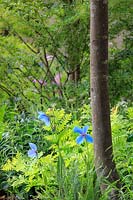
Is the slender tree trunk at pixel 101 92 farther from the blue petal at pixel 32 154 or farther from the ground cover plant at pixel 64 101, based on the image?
the blue petal at pixel 32 154

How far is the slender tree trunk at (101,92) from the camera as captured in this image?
2145 mm

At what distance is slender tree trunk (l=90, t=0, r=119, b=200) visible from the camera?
84.4 inches

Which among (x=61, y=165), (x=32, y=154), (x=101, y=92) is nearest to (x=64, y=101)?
(x=32, y=154)

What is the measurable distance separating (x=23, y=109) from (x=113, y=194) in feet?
6.72

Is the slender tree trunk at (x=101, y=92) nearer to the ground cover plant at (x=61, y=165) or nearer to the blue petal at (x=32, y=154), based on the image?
the ground cover plant at (x=61, y=165)

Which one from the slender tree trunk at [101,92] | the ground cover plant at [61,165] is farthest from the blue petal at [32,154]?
the slender tree trunk at [101,92]

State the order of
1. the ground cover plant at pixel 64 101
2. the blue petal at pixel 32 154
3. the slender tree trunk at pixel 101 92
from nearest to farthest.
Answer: the slender tree trunk at pixel 101 92
the ground cover plant at pixel 64 101
the blue petal at pixel 32 154

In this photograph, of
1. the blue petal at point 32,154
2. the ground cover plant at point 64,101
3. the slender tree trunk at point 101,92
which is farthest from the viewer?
the blue petal at point 32,154

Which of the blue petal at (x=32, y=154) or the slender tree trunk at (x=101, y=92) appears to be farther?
Answer: the blue petal at (x=32, y=154)

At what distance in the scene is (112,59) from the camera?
4148 millimetres

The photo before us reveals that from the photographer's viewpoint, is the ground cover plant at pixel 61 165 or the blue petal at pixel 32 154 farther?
the blue petal at pixel 32 154

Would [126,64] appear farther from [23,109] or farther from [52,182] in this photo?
[52,182]

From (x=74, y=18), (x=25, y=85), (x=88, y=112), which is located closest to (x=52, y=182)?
(x=88, y=112)

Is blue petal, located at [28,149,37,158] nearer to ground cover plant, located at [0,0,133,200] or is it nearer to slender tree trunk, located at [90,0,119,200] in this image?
ground cover plant, located at [0,0,133,200]
